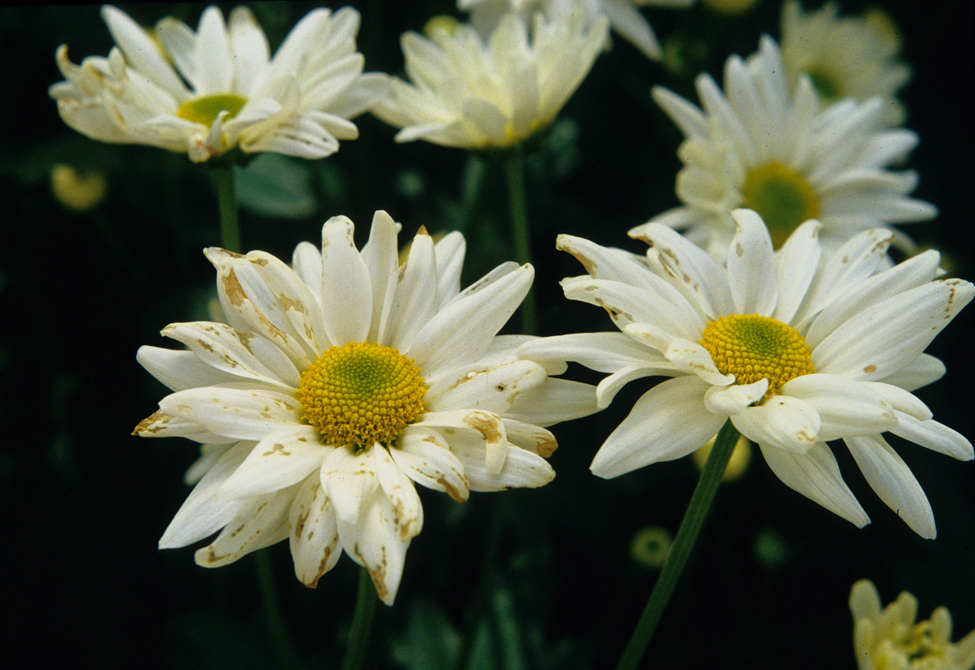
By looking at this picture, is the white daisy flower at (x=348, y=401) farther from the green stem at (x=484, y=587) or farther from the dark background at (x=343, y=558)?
the dark background at (x=343, y=558)

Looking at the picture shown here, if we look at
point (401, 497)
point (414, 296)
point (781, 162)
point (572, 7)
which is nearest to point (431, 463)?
point (401, 497)

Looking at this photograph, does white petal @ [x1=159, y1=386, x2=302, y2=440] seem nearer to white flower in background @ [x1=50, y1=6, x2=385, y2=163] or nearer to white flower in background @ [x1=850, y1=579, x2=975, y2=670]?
white flower in background @ [x1=50, y1=6, x2=385, y2=163]

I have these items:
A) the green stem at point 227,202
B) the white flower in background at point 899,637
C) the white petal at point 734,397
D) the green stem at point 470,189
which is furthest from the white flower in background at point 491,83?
the white flower in background at point 899,637

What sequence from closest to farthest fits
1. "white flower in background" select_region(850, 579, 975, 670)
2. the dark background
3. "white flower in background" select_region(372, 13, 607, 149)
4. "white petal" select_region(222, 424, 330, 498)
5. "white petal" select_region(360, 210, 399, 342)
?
"white petal" select_region(222, 424, 330, 498) → "white petal" select_region(360, 210, 399, 342) → "white flower in background" select_region(850, 579, 975, 670) → "white flower in background" select_region(372, 13, 607, 149) → the dark background

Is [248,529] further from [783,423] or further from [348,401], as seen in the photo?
[783,423]

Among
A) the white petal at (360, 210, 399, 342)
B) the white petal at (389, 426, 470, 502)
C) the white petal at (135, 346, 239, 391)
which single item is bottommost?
the white petal at (389, 426, 470, 502)

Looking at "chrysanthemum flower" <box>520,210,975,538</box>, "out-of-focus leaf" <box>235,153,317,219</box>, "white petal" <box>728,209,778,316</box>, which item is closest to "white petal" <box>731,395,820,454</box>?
"chrysanthemum flower" <box>520,210,975,538</box>
